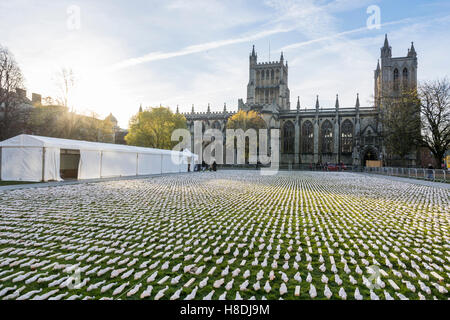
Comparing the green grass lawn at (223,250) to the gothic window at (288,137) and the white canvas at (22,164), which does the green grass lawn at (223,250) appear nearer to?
the white canvas at (22,164)

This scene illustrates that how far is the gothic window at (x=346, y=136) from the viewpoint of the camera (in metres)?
53.3

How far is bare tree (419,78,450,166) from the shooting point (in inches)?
1068

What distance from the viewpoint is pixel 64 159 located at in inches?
835

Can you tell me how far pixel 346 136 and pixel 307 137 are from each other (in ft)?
25.3

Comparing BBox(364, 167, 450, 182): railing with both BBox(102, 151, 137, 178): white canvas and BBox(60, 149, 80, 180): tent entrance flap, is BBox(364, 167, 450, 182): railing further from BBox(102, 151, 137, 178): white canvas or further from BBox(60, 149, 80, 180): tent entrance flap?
BBox(60, 149, 80, 180): tent entrance flap

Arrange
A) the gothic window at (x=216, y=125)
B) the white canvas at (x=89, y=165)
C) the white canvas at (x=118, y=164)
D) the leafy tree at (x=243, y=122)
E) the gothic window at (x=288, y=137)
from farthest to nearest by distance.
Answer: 1. the gothic window at (x=216, y=125)
2. the gothic window at (x=288, y=137)
3. the leafy tree at (x=243, y=122)
4. the white canvas at (x=118, y=164)
5. the white canvas at (x=89, y=165)

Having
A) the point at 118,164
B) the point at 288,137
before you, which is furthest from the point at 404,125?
the point at 118,164

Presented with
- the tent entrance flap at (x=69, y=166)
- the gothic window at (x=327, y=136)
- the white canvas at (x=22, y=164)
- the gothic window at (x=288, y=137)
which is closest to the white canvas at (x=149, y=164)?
the tent entrance flap at (x=69, y=166)

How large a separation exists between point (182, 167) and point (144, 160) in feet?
24.8

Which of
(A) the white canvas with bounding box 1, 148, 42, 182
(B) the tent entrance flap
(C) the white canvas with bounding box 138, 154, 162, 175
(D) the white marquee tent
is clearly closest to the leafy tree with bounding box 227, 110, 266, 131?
(C) the white canvas with bounding box 138, 154, 162, 175

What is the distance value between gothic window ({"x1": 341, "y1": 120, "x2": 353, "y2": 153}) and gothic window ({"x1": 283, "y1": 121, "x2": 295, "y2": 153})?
1004 cm

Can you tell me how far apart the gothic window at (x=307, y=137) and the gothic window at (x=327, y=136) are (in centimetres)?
238
